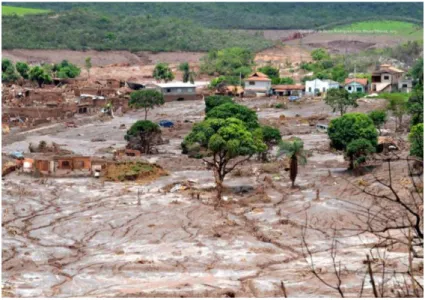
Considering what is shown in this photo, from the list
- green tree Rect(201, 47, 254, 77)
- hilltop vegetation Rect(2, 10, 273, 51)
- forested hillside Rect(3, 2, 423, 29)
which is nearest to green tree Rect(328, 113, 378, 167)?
green tree Rect(201, 47, 254, 77)

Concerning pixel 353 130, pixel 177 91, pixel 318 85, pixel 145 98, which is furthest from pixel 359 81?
pixel 353 130

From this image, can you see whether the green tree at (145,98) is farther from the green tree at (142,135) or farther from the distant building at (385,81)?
the distant building at (385,81)

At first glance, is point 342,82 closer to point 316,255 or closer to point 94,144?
point 94,144

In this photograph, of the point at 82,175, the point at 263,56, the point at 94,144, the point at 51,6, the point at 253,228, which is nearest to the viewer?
the point at 253,228

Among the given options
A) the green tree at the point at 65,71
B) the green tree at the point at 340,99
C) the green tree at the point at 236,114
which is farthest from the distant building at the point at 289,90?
the green tree at the point at 236,114

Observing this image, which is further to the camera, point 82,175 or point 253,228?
point 82,175

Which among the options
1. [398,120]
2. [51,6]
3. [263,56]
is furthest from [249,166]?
[51,6]

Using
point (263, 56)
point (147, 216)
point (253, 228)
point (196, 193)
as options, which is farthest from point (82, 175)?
point (263, 56)

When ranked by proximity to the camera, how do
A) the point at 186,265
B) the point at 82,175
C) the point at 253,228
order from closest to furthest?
the point at 186,265 < the point at 253,228 < the point at 82,175
